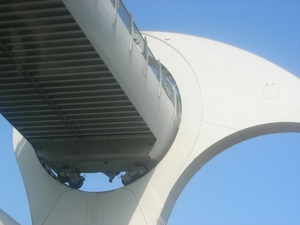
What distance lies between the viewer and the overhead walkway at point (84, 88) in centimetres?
1012

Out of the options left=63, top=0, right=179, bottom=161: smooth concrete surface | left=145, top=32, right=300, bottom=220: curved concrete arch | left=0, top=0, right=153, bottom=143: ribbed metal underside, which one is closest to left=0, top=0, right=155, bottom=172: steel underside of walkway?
left=0, top=0, right=153, bottom=143: ribbed metal underside

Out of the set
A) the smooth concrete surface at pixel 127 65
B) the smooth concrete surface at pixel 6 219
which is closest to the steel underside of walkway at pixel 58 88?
the smooth concrete surface at pixel 127 65

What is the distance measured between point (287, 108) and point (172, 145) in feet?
10.5

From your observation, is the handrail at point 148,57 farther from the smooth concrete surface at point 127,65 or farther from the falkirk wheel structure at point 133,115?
the smooth concrete surface at point 127,65

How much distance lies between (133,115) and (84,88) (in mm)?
1539

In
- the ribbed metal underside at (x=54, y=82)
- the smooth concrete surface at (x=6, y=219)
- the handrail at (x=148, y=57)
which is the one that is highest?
the handrail at (x=148, y=57)

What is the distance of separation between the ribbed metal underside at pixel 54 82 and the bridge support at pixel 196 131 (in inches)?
56.4

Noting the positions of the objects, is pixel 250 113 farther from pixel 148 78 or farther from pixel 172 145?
pixel 148 78

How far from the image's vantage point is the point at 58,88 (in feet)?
39.9

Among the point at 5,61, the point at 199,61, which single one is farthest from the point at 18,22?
the point at 199,61

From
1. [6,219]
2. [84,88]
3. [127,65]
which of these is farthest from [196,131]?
[6,219]

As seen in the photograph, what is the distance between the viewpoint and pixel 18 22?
10.1 m

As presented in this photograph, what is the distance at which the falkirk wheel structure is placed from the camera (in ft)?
38.8

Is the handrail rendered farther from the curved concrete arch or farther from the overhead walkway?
the curved concrete arch
